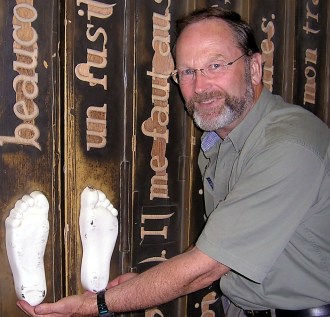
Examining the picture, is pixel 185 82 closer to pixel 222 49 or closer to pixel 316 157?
pixel 222 49

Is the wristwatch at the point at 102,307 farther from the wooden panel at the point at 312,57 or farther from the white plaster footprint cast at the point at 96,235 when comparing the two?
the wooden panel at the point at 312,57

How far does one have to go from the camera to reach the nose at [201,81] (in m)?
1.28

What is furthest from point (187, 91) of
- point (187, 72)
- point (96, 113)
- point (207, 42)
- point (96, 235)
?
point (96, 235)

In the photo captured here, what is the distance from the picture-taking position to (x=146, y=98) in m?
1.54

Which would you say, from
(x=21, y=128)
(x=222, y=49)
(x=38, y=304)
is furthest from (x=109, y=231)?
(x=222, y=49)

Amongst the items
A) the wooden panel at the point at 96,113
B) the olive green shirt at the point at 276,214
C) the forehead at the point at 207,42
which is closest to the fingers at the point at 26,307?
the wooden panel at the point at 96,113

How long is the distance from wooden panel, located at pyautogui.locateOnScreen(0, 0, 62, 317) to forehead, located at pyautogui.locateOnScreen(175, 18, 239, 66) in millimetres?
452

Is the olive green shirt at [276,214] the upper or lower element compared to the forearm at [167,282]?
upper

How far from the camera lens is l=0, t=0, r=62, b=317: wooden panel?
131cm

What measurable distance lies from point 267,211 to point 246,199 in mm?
59

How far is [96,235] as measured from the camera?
139cm

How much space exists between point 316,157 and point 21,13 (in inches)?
39.6

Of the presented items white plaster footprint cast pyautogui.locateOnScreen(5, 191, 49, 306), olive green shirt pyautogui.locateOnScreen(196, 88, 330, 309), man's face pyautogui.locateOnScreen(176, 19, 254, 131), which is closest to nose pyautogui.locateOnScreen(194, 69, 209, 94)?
man's face pyautogui.locateOnScreen(176, 19, 254, 131)

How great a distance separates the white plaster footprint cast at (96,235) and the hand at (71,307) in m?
0.15
